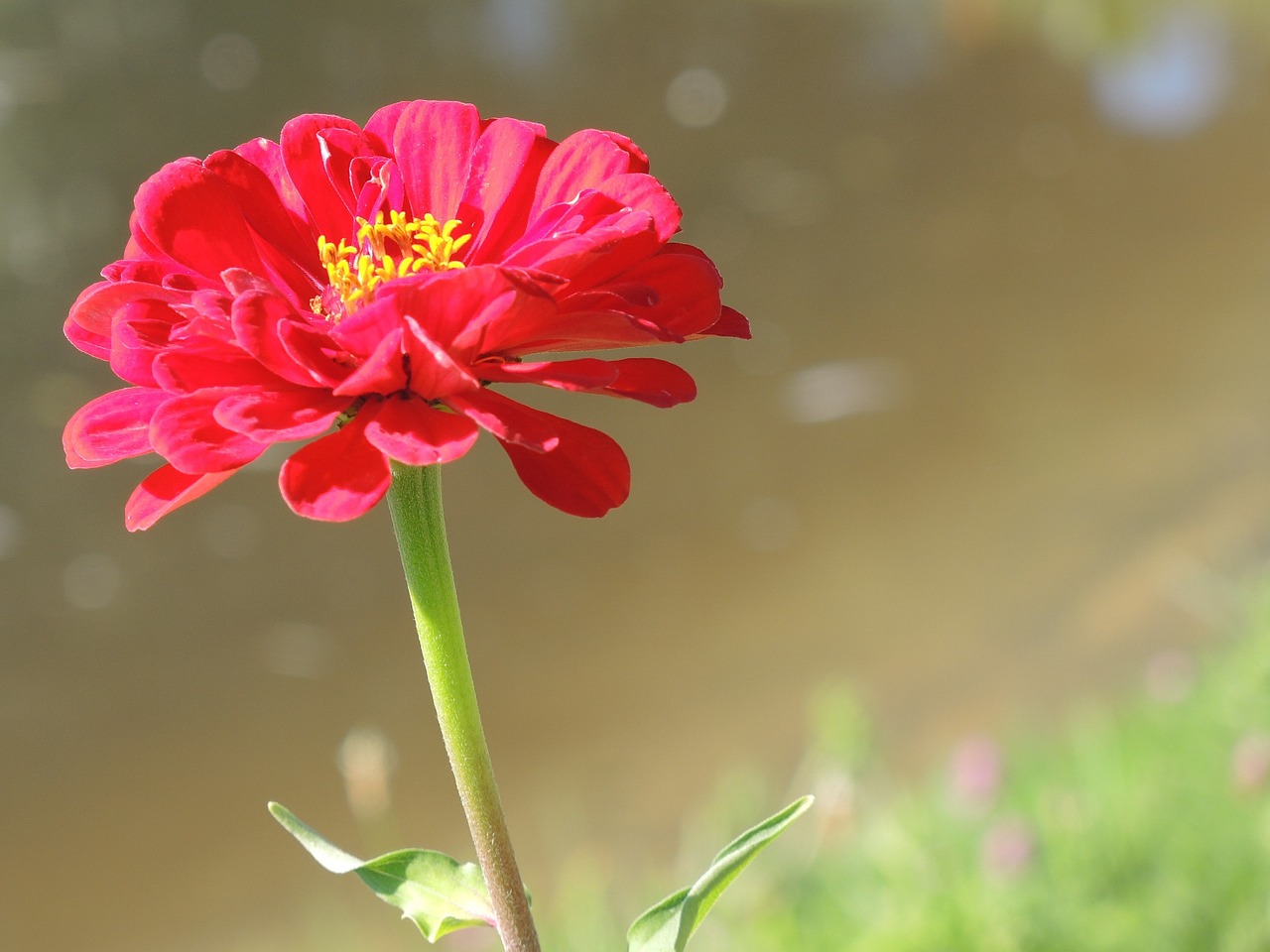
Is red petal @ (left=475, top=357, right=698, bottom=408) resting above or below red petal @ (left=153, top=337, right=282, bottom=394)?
below

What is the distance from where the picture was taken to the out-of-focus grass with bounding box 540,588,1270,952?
901 millimetres

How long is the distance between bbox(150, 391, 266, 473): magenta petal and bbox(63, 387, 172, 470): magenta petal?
2cm

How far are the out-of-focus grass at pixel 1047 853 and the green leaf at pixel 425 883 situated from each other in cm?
60

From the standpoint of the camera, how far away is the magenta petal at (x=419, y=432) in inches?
11.0

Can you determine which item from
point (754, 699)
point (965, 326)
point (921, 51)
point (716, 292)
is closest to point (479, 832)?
point (716, 292)

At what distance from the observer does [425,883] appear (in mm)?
338

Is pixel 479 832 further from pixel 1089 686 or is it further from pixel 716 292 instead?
pixel 1089 686

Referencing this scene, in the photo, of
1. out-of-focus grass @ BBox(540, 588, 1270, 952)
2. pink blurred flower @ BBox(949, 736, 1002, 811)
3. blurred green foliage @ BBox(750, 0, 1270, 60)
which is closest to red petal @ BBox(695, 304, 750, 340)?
out-of-focus grass @ BBox(540, 588, 1270, 952)

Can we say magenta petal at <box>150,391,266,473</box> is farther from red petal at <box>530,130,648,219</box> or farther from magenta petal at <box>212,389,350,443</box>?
red petal at <box>530,130,648,219</box>

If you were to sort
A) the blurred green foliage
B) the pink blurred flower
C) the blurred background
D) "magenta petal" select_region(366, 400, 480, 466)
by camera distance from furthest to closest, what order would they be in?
the blurred green foliage, the blurred background, the pink blurred flower, "magenta petal" select_region(366, 400, 480, 466)

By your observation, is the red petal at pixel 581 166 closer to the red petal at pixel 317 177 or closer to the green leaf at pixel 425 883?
the red petal at pixel 317 177

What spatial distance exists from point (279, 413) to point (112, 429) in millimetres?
57

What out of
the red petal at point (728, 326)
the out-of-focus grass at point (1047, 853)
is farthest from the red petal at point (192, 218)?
the out-of-focus grass at point (1047, 853)

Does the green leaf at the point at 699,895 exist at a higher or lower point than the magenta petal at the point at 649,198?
lower
